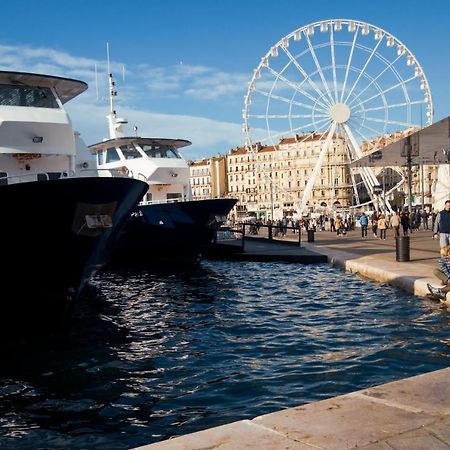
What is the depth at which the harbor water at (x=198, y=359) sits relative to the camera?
19.1ft

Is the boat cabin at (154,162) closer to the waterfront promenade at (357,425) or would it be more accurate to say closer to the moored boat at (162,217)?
the moored boat at (162,217)

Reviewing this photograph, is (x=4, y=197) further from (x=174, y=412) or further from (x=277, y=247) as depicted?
(x=277, y=247)

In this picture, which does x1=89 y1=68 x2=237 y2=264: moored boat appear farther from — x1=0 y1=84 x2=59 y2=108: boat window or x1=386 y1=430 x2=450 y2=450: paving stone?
x1=386 y1=430 x2=450 y2=450: paving stone

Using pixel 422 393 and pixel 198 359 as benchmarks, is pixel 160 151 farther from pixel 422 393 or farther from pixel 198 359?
pixel 422 393

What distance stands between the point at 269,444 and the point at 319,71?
1564 inches

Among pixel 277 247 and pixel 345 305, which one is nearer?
pixel 345 305

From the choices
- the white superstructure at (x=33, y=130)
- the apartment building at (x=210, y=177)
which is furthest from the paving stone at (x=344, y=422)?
the apartment building at (x=210, y=177)

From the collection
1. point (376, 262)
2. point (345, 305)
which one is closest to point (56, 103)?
point (345, 305)

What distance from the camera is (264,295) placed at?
44.9ft

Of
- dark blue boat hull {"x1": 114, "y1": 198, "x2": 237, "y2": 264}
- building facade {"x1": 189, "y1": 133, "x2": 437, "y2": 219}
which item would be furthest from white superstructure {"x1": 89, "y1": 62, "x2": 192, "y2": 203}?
building facade {"x1": 189, "y1": 133, "x2": 437, "y2": 219}

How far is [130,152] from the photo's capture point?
24406 mm

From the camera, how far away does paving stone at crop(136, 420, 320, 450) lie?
366 cm

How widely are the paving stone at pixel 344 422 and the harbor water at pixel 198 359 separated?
1531 millimetres

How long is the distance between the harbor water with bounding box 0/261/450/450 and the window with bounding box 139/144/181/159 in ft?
37.4
